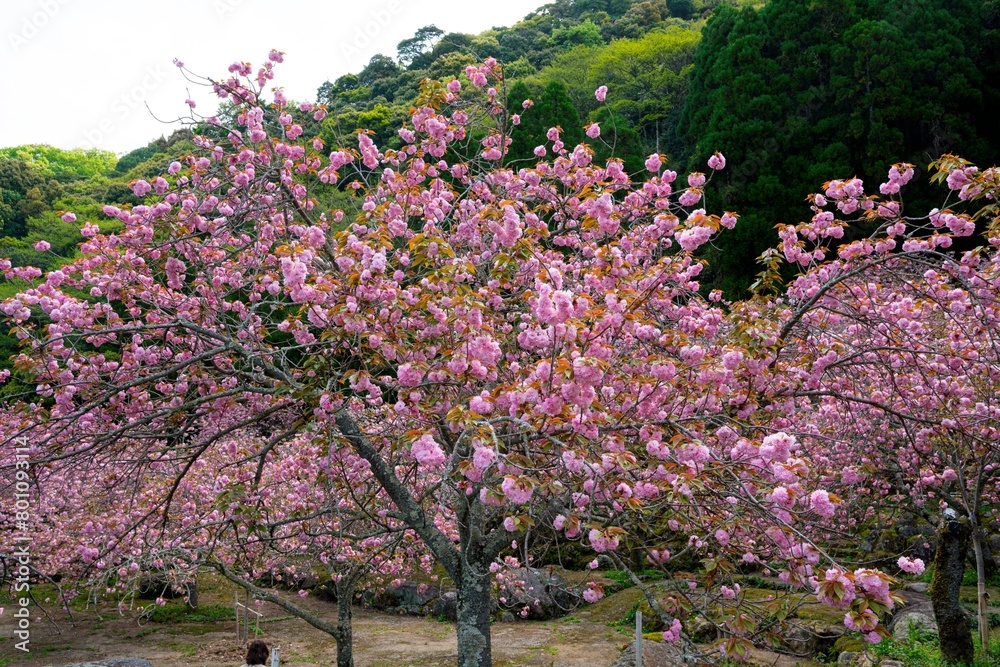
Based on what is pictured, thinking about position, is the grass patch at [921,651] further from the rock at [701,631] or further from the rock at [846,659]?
the rock at [701,631]

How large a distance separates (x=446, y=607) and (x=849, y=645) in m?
7.17

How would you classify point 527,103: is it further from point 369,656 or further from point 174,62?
point 369,656

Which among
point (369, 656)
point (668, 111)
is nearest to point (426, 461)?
point (369, 656)

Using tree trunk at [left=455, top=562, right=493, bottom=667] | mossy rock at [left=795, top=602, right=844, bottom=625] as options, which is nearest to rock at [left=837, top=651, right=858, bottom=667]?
mossy rock at [left=795, top=602, right=844, bottom=625]

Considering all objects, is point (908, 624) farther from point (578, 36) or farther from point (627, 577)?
point (578, 36)

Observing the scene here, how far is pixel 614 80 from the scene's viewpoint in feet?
97.4

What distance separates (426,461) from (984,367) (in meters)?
6.07

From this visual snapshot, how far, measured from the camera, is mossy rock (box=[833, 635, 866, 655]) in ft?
25.0

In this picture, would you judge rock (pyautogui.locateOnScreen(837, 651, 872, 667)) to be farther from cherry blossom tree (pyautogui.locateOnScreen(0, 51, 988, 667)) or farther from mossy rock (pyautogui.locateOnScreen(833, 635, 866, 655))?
cherry blossom tree (pyautogui.locateOnScreen(0, 51, 988, 667))

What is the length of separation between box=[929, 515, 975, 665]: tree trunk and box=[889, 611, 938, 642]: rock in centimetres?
113

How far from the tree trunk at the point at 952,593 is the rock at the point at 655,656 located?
108 inches

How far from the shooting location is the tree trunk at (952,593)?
6.76 m

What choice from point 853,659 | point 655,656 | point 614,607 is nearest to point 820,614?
point 853,659

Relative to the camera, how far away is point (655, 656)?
23.7 ft
